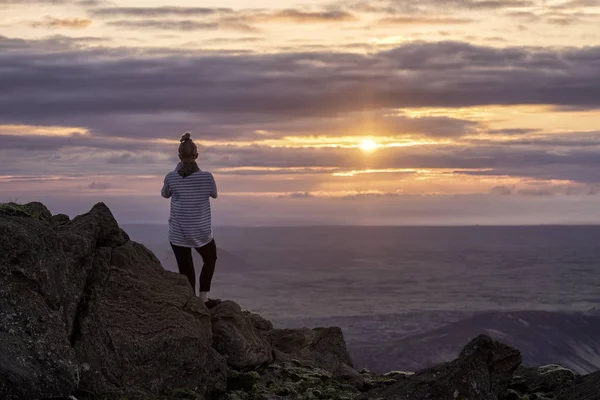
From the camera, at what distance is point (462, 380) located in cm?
2070

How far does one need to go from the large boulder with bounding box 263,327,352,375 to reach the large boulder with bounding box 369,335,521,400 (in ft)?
17.0

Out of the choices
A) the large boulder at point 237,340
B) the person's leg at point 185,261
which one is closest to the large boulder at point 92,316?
the large boulder at point 237,340

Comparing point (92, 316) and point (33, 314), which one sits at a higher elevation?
point (33, 314)

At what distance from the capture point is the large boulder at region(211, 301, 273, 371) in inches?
939

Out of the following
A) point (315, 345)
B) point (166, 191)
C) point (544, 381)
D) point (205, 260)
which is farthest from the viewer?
point (315, 345)

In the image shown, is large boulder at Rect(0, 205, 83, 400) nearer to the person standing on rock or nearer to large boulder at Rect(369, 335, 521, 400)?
large boulder at Rect(369, 335, 521, 400)

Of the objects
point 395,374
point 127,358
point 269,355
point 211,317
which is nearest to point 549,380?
point 395,374

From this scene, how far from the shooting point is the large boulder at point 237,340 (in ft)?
78.2

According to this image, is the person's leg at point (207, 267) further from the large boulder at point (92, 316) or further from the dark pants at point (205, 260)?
the large boulder at point (92, 316)

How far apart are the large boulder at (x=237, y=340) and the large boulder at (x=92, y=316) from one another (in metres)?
0.75

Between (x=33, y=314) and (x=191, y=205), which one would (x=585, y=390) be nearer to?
(x=33, y=314)

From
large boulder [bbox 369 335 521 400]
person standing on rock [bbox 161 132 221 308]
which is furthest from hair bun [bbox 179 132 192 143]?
large boulder [bbox 369 335 521 400]

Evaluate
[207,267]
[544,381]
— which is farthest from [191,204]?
[544,381]

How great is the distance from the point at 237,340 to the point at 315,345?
5.09m
